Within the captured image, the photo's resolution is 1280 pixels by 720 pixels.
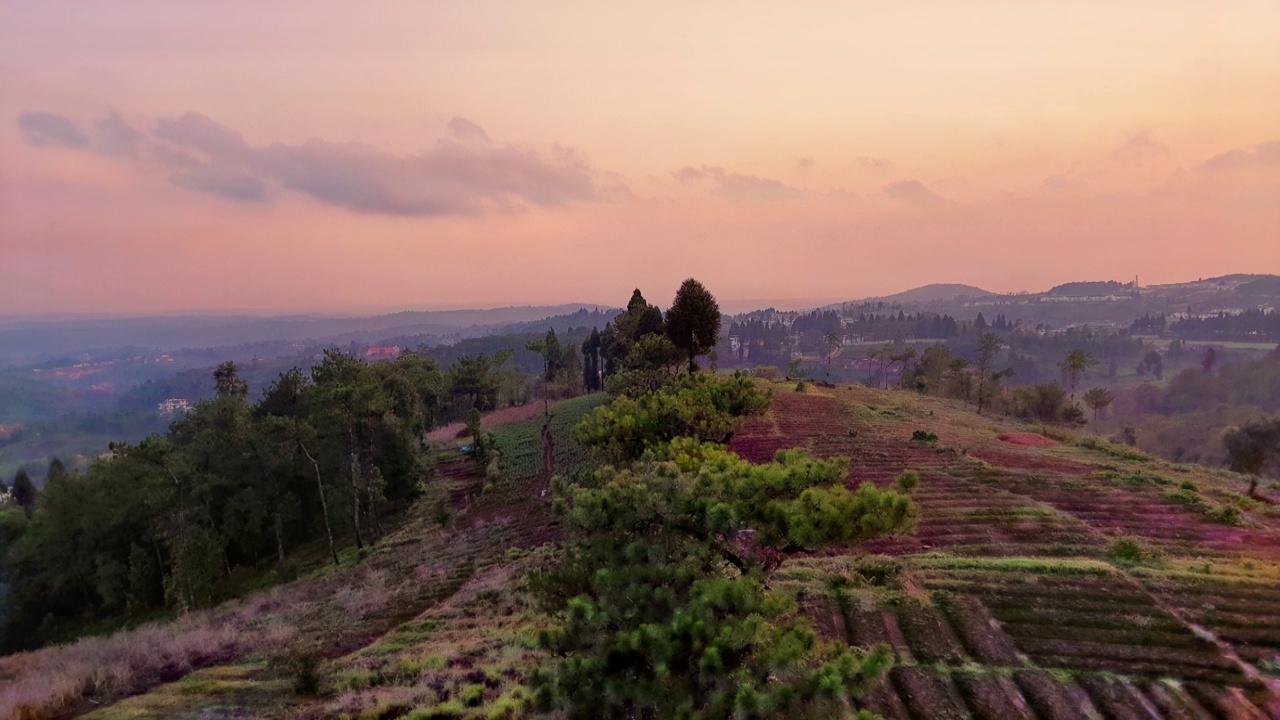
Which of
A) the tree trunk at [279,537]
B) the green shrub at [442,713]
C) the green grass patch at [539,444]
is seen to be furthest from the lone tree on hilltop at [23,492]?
the green shrub at [442,713]

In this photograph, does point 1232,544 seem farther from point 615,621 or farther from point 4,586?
point 4,586

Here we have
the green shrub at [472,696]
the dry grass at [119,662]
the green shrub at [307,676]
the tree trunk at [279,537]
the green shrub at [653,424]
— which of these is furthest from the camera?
the tree trunk at [279,537]

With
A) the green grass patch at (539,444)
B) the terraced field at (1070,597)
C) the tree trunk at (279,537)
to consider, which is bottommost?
the tree trunk at (279,537)

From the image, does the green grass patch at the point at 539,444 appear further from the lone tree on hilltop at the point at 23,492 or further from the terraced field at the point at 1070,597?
the lone tree on hilltop at the point at 23,492

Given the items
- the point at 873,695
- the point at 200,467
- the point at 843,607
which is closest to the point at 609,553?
the point at 873,695

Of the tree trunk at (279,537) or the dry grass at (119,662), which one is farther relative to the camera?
the tree trunk at (279,537)

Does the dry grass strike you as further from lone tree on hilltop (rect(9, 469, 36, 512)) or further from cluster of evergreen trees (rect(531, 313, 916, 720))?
lone tree on hilltop (rect(9, 469, 36, 512))

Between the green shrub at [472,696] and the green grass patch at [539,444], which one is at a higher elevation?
the green shrub at [472,696]

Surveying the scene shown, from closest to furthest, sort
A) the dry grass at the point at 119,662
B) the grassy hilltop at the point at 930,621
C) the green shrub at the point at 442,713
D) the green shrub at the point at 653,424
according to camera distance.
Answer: the grassy hilltop at the point at 930,621, the green shrub at the point at 442,713, the dry grass at the point at 119,662, the green shrub at the point at 653,424
